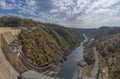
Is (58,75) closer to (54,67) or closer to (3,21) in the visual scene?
(54,67)

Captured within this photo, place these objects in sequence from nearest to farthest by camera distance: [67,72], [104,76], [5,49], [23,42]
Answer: [5,49] → [104,76] → [23,42] → [67,72]

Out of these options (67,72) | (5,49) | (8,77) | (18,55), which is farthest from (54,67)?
(8,77)

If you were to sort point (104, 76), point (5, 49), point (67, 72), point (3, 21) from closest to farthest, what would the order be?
point (5, 49) → point (104, 76) → point (67, 72) → point (3, 21)

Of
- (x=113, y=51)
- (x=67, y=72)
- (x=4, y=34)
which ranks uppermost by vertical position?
(x=4, y=34)

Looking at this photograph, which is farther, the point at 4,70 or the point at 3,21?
the point at 3,21

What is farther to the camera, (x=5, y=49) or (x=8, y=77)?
(x=5, y=49)

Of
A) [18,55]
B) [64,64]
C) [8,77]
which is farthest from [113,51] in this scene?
[8,77]

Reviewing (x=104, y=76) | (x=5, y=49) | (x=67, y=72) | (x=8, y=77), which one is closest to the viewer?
(x=8, y=77)

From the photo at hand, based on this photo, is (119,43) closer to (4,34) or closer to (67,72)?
(67,72)

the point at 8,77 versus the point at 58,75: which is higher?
the point at 8,77
